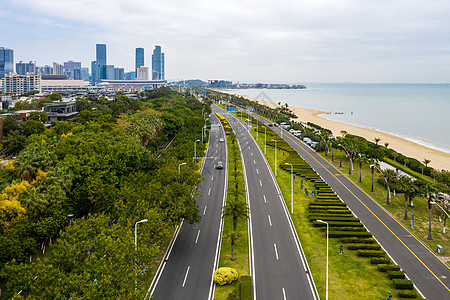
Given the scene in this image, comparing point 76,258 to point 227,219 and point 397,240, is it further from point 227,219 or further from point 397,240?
point 397,240

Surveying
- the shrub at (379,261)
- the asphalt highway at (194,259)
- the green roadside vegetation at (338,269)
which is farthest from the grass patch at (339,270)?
the asphalt highway at (194,259)

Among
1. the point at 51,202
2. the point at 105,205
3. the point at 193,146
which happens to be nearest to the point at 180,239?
the point at 105,205

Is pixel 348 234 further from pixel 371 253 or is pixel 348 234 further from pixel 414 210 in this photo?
pixel 414 210

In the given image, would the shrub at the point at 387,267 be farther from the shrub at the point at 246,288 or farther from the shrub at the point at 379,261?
the shrub at the point at 246,288

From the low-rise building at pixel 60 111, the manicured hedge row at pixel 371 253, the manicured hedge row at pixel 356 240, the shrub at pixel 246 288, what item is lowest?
the shrub at pixel 246 288

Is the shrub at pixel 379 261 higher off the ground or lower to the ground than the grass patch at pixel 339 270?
higher

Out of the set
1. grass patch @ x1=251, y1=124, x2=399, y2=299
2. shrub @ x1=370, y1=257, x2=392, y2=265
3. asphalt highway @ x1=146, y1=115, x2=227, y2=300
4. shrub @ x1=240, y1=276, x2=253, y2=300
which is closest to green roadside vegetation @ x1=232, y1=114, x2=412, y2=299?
grass patch @ x1=251, y1=124, x2=399, y2=299
